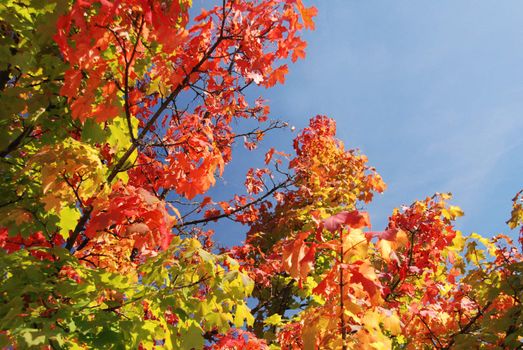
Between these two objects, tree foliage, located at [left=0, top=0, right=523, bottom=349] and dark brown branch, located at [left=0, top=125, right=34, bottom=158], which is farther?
dark brown branch, located at [left=0, top=125, right=34, bottom=158]

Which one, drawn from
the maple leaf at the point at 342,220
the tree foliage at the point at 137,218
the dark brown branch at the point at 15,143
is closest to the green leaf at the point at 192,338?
the tree foliage at the point at 137,218

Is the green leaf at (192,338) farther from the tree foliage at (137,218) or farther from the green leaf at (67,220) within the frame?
the green leaf at (67,220)

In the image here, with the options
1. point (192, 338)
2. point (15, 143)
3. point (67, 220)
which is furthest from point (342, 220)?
point (15, 143)

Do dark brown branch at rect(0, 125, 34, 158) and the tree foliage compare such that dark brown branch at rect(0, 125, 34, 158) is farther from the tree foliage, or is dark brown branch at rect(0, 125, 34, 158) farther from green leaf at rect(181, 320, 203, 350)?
green leaf at rect(181, 320, 203, 350)

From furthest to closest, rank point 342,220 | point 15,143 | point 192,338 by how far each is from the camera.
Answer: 1. point 15,143
2. point 192,338
3. point 342,220

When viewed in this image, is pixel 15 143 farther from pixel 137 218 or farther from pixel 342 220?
pixel 342 220

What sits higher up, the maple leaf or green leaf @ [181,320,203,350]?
the maple leaf

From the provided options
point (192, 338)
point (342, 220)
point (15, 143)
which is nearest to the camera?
point (342, 220)

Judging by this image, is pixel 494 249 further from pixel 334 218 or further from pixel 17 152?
pixel 17 152

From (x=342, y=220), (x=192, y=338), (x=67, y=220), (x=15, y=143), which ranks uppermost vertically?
(x=15, y=143)

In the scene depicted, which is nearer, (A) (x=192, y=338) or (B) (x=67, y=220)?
(A) (x=192, y=338)

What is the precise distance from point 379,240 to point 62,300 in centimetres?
293

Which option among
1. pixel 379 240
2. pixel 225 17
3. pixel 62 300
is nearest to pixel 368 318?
pixel 379 240

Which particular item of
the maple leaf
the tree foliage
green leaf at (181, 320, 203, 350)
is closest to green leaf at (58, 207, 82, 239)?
the tree foliage
